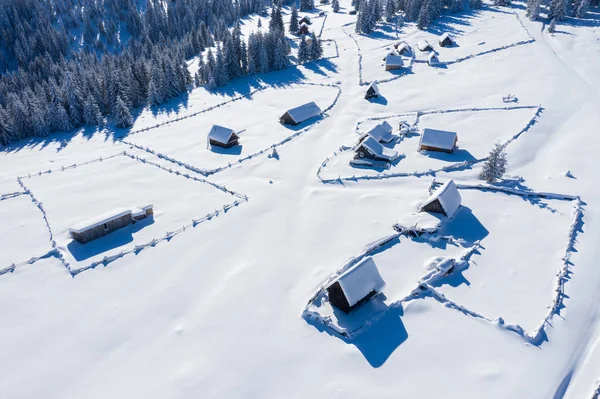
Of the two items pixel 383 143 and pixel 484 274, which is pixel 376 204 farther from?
pixel 383 143

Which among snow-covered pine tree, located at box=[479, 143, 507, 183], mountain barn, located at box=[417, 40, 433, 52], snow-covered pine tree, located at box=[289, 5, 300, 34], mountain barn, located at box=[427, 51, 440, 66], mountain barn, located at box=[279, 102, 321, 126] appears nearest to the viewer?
snow-covered pine tree, located at box=[479, 143, 507, 183]

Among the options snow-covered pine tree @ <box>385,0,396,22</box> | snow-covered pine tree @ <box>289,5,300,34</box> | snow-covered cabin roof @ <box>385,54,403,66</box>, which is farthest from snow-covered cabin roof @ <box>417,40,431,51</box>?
snow-covered pine tree @ <box>289,5,300,34</box>

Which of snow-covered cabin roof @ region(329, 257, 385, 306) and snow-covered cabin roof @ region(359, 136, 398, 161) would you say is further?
snow-covered cabin roof @ region(359, 136, 398, 161)

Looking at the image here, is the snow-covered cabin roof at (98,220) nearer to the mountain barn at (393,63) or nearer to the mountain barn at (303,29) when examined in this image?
the mountain barn at (393,63)

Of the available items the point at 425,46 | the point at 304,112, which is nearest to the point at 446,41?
the point at 425,46

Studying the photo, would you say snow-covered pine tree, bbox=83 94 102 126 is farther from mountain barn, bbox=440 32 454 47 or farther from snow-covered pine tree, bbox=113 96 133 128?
mountain barn, bbox=440 32 454 47

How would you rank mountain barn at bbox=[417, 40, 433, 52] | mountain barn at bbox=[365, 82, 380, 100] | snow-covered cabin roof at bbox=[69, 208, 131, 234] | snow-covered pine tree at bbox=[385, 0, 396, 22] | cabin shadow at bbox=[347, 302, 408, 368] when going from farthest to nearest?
snow-covered pine tree at bbox=[385, 0, 396, 22] < mountain barn at bbox=[417, 40, 433, 52] < mountain barn at bbox=[365, 82, 380, 100] < snow-covered cabin roof at bbox=[69, 208, 131, 234] < cabin shadow at bbox=[347, 302, 408, 368]

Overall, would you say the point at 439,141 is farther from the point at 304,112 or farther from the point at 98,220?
the point at 98,220
